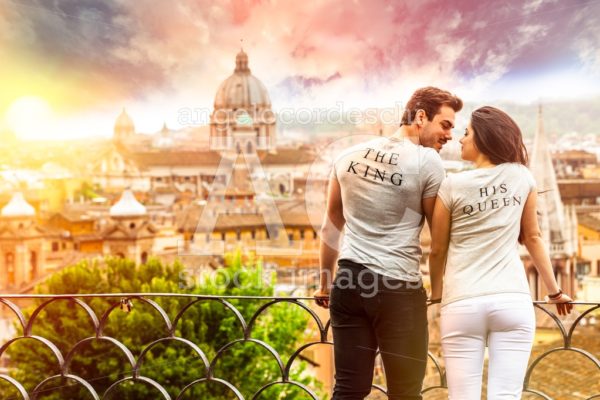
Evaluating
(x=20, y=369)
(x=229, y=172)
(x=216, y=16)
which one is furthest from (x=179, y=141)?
(x=20, y=369)

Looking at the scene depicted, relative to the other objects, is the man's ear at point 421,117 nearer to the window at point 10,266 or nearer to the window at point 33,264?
the window at point 10,266

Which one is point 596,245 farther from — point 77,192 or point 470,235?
point 470,235

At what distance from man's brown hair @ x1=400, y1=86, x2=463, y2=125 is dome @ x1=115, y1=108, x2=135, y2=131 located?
22080mm

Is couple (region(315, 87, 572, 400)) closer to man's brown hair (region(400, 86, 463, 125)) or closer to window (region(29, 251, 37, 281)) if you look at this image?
man's brown hair (region(400, 86, 463, 125))

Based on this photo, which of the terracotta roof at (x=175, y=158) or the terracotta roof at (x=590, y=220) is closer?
the terracotta roof at (x=590, y=220)

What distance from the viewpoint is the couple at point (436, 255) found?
1.05 m

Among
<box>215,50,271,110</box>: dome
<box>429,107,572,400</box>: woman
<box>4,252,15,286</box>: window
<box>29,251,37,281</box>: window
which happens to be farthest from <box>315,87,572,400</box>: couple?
<box>215,50,271,110</box>: dome

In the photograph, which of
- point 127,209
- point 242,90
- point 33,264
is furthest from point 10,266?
point 242,90

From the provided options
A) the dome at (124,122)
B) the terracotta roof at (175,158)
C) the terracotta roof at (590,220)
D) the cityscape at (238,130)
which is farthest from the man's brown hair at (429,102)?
the terracotta roof at (175,158)

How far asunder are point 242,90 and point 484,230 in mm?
26680

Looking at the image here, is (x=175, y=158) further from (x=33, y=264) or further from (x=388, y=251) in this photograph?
(x=388, y=251)

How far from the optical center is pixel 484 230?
1054 mm

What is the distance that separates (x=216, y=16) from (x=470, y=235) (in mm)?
19980

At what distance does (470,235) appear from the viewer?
106 centimetres
